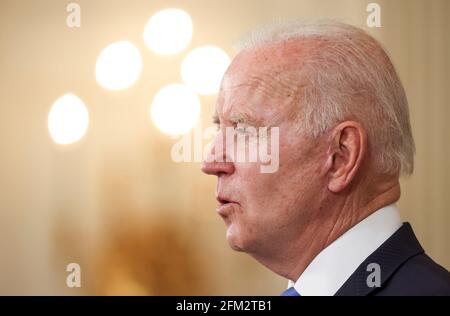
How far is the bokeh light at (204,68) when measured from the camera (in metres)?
1.72

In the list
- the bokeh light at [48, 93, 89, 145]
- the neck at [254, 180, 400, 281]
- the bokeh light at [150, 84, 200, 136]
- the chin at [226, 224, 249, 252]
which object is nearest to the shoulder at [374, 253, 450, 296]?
the neck at [254, 180, 400, 281]

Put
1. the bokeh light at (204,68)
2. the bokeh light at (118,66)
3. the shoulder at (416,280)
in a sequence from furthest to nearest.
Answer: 1. the bokeh light at (118,66)
2. the bokeh light at (204,68)
3. the shoulder at (416,280)

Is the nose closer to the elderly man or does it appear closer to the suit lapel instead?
the elderly man

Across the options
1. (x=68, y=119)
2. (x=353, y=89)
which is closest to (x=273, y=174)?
(x=353, y=89)

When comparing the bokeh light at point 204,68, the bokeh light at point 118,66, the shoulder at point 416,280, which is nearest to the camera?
the shoulder at point 416,280

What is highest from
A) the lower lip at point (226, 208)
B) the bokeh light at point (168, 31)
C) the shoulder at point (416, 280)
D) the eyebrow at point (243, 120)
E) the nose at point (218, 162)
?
the bokeh light at point (168, 31)

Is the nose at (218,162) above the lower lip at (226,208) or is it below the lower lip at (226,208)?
above

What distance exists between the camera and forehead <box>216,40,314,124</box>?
1.01 meters

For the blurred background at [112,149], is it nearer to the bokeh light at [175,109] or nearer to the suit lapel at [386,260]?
the bokeh light at [175,109]

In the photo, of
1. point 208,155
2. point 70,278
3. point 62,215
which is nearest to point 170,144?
point 62,215

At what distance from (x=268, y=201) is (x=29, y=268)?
1.18 meters

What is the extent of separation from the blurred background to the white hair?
72 cm

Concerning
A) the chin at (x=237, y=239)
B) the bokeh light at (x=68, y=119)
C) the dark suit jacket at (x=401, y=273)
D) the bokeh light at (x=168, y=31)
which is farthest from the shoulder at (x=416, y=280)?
the bokeh light at (x=68, y=119)
